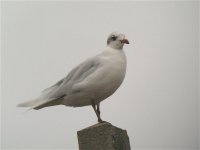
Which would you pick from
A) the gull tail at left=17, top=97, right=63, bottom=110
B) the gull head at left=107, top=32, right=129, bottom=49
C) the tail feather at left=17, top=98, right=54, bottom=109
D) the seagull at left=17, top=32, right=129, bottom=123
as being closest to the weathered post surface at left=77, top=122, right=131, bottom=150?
the seagull at left=17, top=32, right=129, bottom=123

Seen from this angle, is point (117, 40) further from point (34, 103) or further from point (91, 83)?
point (34, 103)

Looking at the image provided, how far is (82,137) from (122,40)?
66.3 inches

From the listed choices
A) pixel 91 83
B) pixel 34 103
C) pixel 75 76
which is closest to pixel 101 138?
pixel 91 83

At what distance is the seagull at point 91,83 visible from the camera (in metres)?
6.93

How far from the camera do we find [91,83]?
272 inches

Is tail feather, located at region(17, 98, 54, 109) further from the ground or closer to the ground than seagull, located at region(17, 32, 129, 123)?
closer to the ground

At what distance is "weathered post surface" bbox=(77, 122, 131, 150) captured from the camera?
6.76 meters

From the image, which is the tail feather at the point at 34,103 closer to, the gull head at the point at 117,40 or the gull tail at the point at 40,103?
the gull tail at the point at 40,103

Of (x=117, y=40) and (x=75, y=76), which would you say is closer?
(x=75, y=76)

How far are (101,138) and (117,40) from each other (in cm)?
165

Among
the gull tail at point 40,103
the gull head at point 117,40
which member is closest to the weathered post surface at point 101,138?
the gull tail at point 40,103

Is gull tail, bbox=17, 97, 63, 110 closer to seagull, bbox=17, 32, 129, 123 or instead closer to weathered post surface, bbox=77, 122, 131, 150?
seagull, bbox=17, 32, 129, 123

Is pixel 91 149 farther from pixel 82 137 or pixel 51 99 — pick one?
pixel 51 99

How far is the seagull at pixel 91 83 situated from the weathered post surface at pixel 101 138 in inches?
11.8
